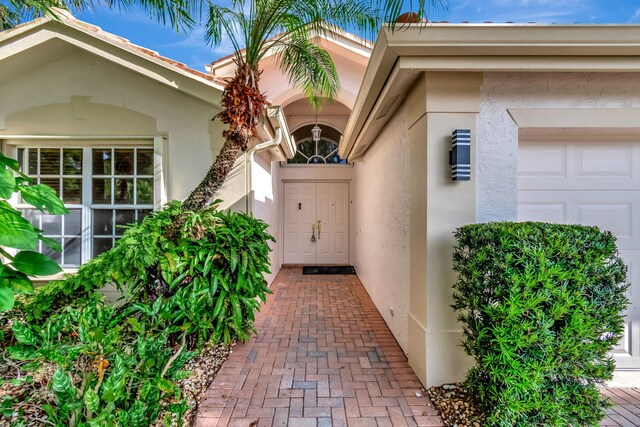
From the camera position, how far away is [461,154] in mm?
2807

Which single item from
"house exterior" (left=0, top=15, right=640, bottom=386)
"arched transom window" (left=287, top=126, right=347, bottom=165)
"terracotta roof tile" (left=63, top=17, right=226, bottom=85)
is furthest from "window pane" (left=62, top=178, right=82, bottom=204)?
"arched transom window" (left=287, top=126, right=347, bottom=165)

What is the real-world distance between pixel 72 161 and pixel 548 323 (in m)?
6.45

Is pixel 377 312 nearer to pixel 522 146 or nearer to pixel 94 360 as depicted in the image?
Result: pixel 522 146

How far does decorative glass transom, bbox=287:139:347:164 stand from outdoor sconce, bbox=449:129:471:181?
22.2ft

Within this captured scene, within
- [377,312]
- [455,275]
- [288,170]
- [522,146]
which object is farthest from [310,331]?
[288,170]

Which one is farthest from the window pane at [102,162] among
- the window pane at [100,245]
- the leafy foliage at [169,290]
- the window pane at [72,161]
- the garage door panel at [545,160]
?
the garage door panel at [545,160]

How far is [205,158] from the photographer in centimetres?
463

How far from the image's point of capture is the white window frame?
4621mm

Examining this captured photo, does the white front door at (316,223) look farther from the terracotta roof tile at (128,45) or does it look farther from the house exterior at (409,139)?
the terracotta roof tile at (128,45)

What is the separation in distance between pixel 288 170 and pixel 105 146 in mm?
A: 5120

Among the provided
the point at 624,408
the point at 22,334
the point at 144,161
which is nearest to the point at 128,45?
the point at 144,161

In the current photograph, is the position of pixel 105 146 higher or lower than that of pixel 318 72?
lower

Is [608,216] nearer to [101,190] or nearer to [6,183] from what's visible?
[6,183]

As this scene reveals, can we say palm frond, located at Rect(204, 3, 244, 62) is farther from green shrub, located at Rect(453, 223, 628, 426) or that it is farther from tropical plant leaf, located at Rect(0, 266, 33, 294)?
green shrub, located at Rect(453, 223, 628, 426)
